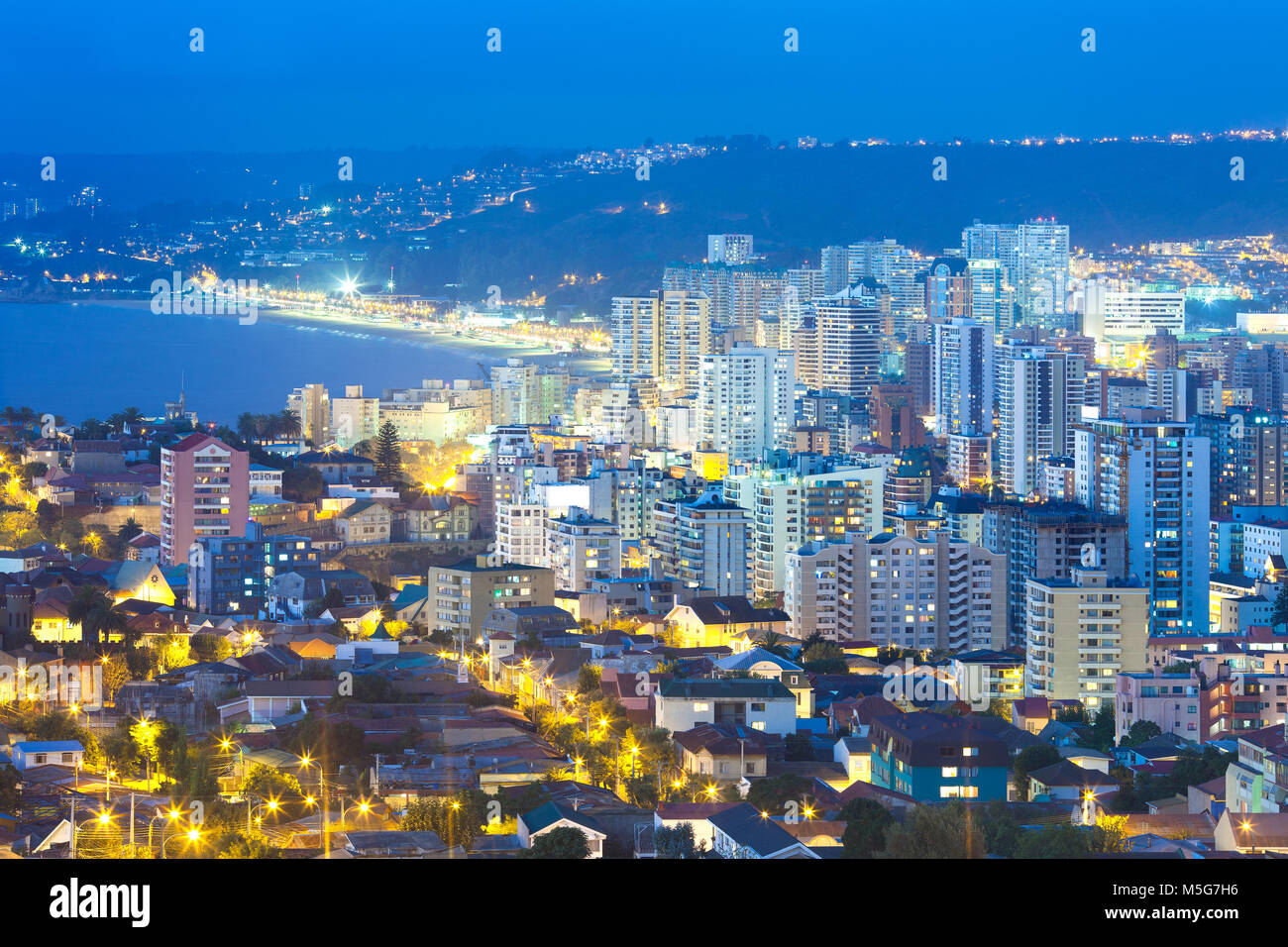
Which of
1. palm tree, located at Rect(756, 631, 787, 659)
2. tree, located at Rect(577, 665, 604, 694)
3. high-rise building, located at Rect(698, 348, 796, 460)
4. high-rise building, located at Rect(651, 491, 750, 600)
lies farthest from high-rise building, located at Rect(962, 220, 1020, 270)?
tree, located at Rect(577, 665, 604, 694)

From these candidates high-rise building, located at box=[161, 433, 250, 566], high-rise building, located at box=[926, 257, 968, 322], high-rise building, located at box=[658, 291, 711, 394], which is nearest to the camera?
high-rise building, located at box=[161, 433, 250, 566]

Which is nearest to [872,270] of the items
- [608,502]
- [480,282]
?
[480,282]

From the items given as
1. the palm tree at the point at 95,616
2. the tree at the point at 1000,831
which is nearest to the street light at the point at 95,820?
the tree at the point at 1000,831

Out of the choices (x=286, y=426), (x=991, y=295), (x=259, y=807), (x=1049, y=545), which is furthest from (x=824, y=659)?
(x=991, y=295)

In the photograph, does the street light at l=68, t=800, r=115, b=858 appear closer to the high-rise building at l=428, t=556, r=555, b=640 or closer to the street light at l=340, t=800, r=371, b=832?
the street light at l=340, t=800, r=371, b=832

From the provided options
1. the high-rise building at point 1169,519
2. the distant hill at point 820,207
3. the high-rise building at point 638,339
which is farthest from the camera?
the distant hill at point 820,207

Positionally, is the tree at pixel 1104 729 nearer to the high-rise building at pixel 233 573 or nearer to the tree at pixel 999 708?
the tree at pixel 999 708

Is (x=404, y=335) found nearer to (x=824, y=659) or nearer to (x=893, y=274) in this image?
(x=893, y=274)
